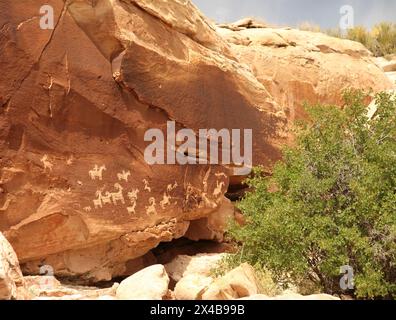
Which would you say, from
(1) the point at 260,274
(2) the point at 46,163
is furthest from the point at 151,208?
(1) the point at 260,274

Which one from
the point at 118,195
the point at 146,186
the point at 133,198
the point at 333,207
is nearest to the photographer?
the point at 333,207

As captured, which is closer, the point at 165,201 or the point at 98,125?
the point at 98,125

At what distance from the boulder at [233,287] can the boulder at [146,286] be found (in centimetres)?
44

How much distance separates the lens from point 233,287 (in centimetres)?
570

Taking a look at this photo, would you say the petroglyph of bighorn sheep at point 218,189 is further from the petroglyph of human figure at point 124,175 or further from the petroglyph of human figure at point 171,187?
the petroglyph of human figure at point 124,175

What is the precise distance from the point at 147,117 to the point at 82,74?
40.0 inches

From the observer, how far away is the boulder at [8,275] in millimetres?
4270

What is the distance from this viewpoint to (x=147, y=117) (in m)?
7.36

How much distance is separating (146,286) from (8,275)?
64.5 inches

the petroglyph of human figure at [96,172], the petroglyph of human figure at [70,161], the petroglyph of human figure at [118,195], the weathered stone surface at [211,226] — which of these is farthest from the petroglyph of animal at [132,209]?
the weathered stone surface at [211,226]

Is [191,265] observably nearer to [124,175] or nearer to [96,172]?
[124,175]

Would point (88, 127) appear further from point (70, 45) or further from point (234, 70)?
point (234, 70)

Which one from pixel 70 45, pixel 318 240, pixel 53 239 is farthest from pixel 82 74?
pixel 318 240

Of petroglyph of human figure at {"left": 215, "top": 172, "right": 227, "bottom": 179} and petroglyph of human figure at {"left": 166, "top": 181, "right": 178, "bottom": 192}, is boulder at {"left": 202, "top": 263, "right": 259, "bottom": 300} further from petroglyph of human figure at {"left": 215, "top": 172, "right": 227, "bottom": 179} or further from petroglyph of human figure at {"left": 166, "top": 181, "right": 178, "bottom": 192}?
petroglyph of human figure at {"left": 215, "top": 172, "right": 227, "bottom": 179}
